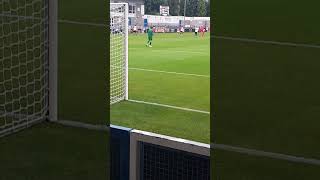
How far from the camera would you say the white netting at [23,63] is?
364cm

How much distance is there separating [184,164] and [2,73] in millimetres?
2179

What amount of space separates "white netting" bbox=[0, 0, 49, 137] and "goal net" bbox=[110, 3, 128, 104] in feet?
7.01

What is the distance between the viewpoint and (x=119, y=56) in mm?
7258

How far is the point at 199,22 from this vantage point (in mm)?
36281

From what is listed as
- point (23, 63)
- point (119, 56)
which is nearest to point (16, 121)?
point (23, 63)

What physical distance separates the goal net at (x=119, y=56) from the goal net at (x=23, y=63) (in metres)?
2.14

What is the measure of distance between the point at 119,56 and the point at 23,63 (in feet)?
10.9
